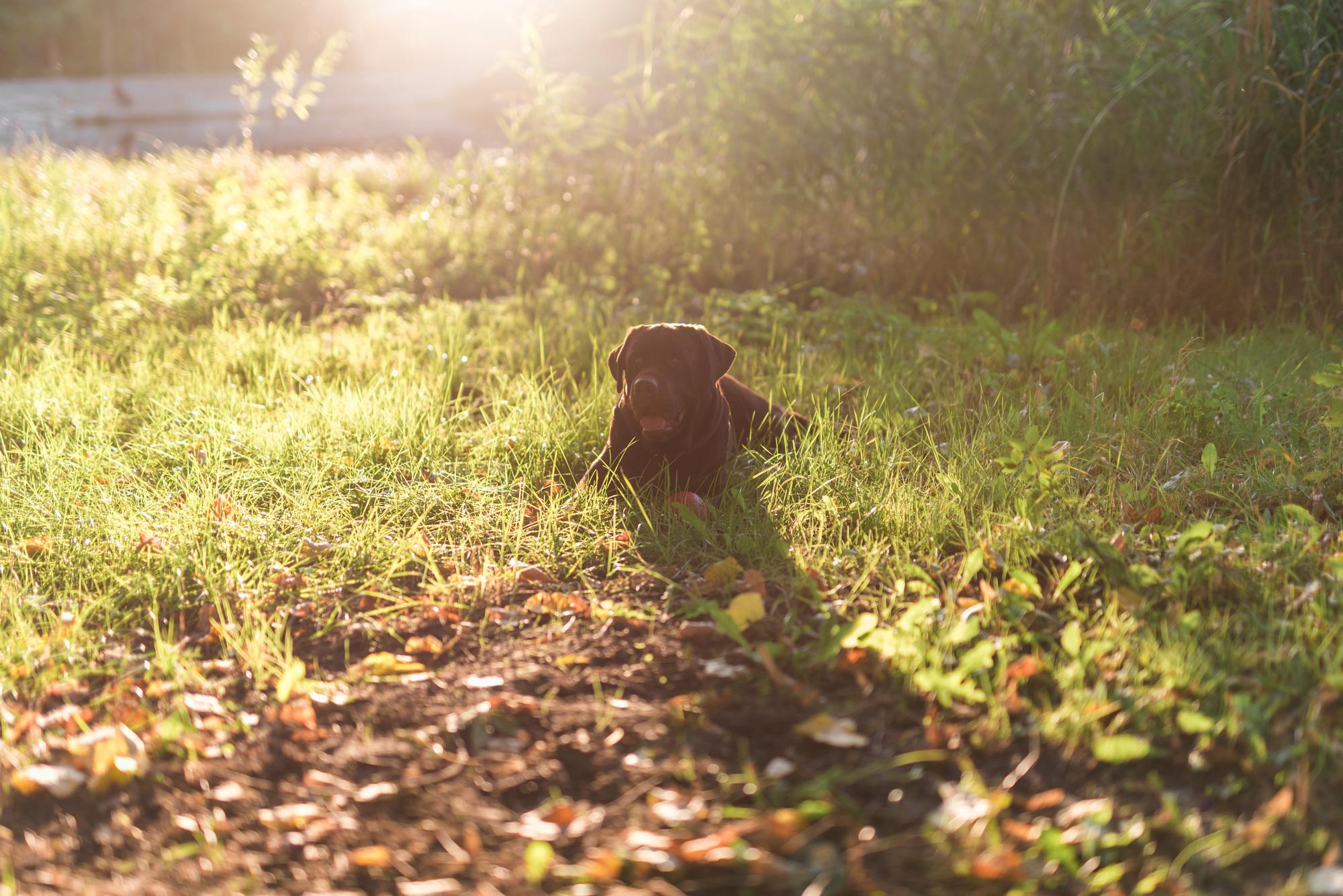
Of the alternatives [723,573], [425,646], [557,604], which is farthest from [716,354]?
[425,646]

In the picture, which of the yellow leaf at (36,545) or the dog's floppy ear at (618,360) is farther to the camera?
the dog's floppy ear at (618,360)

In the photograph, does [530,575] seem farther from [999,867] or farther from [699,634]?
[999,867]

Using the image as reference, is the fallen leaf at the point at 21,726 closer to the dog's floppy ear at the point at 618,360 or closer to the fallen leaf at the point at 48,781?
the fallen leaf at the point at 48,781

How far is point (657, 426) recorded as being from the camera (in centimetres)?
351

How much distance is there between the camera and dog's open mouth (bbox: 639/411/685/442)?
3.51m

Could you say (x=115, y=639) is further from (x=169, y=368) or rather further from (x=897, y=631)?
(x=169, y=368)

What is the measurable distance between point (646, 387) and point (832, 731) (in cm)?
161

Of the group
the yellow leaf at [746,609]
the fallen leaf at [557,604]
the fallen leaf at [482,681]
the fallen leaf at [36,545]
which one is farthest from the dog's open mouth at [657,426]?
the fallen leaf at [36,545]

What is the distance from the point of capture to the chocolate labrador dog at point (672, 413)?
3553 mm

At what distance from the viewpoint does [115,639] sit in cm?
280

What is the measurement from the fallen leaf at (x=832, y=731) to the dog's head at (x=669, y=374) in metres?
1.52

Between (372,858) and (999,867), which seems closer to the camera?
(999,867)

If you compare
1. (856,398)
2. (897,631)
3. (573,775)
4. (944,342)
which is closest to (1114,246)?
(944,342)

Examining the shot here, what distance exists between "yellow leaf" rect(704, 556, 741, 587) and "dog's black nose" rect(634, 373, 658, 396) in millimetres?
728
